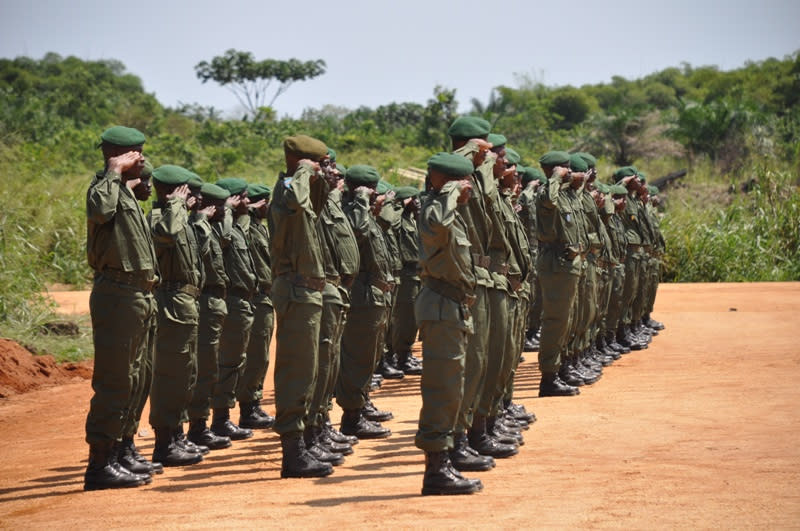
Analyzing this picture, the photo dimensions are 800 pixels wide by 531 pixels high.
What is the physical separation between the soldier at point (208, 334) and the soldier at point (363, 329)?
109 cm

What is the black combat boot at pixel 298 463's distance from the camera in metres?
7.12

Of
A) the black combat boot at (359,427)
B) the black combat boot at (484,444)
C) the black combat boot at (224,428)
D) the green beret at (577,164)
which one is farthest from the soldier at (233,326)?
the green beret at (577,164)

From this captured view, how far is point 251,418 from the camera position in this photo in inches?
376

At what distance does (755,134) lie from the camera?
3566cm

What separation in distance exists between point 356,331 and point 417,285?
441 centimetres

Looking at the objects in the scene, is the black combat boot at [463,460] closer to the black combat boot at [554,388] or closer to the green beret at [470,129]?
the green beret at [470,129]

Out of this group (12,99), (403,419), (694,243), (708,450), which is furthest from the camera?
(12,99)

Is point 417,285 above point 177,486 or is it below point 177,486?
above

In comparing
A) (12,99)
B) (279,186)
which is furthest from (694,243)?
(12,99)

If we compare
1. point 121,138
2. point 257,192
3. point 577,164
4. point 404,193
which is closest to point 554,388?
point 577,164

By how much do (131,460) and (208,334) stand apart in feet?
5.15

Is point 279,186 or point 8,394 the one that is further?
point 8,394

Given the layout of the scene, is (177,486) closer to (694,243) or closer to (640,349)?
(640,349)

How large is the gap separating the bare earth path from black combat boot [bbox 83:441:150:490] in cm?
15
